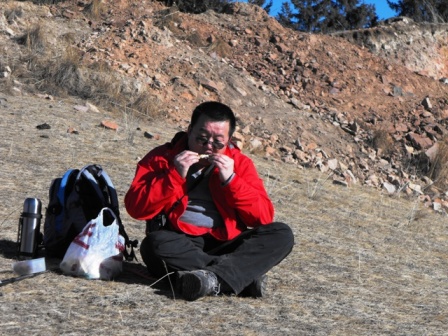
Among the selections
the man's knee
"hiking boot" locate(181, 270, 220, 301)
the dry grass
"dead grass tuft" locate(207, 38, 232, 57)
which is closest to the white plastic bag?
the dry grass

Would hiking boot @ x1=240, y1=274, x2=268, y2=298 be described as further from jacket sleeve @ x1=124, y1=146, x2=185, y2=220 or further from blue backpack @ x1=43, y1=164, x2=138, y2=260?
blue backpack @ x1=43, y1=164, x2=138, y2=260

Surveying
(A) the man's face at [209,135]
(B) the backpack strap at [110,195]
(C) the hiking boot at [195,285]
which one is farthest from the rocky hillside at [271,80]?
(C) the hiking boot at [195,285]

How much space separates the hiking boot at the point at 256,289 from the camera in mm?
4582

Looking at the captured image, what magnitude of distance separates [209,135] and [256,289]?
0.85 metres

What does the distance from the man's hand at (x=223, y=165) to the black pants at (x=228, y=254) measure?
16.4 inches

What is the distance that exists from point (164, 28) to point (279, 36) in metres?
2.53

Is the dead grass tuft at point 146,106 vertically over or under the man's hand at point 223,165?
over

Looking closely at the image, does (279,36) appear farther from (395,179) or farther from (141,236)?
(141,236)

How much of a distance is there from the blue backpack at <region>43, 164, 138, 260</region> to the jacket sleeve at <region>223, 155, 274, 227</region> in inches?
29.0

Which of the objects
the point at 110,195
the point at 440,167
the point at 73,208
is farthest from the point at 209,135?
the point at 440,167

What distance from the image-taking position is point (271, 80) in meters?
15.2

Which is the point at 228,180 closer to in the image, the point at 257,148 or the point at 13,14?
the point at 257,148

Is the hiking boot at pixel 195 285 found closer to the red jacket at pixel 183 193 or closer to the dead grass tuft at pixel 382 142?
the red jacket at pixel 183 193

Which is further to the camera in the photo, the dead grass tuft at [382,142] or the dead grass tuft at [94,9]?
the dead grass tuft at [94,9]
